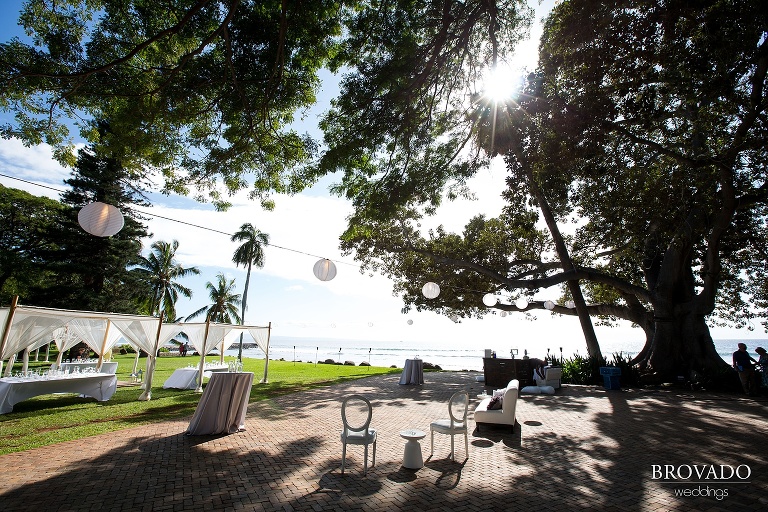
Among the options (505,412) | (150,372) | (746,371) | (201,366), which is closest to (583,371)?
(746,371)

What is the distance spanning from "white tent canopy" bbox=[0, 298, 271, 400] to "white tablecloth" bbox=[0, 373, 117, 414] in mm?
971

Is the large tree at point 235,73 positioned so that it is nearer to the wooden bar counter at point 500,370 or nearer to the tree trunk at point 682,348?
the wooden bar counter at point 500,370

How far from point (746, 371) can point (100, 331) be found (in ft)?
76.4

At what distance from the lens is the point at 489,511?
373cm

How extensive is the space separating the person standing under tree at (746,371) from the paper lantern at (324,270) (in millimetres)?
13512

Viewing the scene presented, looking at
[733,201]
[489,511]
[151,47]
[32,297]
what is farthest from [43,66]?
[32,297]

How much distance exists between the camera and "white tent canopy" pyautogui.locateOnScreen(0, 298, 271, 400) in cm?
762

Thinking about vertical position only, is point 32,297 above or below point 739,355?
above

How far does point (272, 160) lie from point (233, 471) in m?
6.64

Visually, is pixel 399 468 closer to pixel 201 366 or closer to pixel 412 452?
pixel 412 452

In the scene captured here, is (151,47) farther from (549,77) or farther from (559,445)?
(559,445)

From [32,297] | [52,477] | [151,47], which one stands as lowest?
[52,477]

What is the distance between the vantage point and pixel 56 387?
9641mm

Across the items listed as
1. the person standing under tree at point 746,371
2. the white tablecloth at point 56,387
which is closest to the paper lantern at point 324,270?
the white tablecloth at point 56,387
